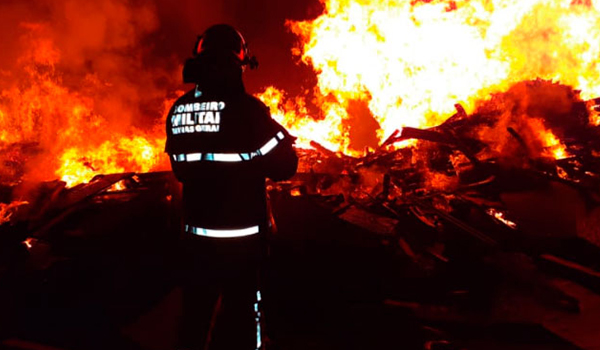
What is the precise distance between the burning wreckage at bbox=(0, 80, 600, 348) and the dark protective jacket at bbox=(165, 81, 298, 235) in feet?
3.64

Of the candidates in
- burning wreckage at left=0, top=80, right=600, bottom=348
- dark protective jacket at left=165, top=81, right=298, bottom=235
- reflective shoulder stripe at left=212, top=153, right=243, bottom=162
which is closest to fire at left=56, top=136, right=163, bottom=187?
burning wreckage at left=0, top=80, right=600, bottom=348

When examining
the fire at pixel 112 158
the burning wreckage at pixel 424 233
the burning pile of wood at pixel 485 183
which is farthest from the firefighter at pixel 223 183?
the fire at pixel 112 158

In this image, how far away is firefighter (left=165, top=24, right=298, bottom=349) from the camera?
7.57 feet

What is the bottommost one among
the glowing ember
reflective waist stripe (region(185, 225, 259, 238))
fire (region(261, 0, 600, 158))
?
reflective waist stripe (region(185, 225, 259, 238))

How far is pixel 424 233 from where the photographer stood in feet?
14.6

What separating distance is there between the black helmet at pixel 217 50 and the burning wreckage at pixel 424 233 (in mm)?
1388

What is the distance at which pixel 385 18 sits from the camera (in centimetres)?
914

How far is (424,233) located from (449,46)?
640 cm

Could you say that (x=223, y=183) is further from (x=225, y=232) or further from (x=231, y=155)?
(x=225, y=232)

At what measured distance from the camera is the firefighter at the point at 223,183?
2.31 metres

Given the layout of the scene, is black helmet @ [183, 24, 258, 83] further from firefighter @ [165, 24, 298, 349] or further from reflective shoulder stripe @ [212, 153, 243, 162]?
reflective shoulder stripe @ [212, 153, 243, 162]

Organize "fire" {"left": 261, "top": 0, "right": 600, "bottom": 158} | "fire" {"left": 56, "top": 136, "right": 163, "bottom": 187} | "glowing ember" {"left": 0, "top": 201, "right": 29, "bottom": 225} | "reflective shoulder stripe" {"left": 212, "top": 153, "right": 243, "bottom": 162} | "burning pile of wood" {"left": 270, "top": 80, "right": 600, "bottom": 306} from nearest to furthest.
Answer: "reflective shoulder stripe" {"left": 212, "top": 153, "right": 243, "bottom": 162}, "burning pile of wood" {"left": 270, "top": 80, "right": 600, "bottom": 306}, "glowing ember" {"left": 0, "top": 201, "right": 29, "bottom": 225}, "fire" {"left": 56, "top": 136, "right": 163, "bottom": 187}, "fire" {"left": 261, "top": 0, "right": 600, "bottom": 158}

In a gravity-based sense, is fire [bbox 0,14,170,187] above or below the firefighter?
above

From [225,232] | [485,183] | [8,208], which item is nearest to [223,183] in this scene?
[225,232]
